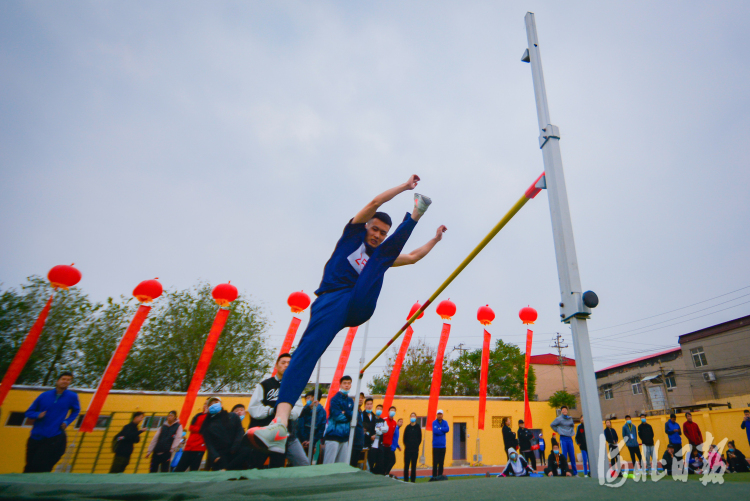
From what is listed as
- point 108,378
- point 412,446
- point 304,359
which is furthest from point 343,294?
point 108,378

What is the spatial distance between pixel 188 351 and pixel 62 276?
41.5 ft

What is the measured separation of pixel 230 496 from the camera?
1602 mm

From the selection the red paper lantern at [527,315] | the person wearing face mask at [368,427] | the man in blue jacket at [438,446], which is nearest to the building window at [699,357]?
the red paper lantern at [527,315]

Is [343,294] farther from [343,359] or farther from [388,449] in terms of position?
[343,359]

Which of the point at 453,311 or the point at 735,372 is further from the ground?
the point at 735,372

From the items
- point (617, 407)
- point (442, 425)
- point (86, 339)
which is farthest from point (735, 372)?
point (86, 339)

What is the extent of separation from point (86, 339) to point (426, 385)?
2205cm

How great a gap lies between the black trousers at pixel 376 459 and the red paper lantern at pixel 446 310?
3.45m

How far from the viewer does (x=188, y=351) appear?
19.0 m

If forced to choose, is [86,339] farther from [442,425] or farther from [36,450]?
[442,425]

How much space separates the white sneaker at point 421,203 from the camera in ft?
9.41

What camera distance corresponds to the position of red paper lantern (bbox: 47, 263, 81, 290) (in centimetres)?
749

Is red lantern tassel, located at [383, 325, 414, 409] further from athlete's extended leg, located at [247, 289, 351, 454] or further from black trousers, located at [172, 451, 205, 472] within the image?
athlete's extended leg, located at [247, 289, 351, 454]

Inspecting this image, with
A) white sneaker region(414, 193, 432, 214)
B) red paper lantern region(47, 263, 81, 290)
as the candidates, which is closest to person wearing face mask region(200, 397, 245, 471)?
white sneaker region(414, 193, 432, 214)
